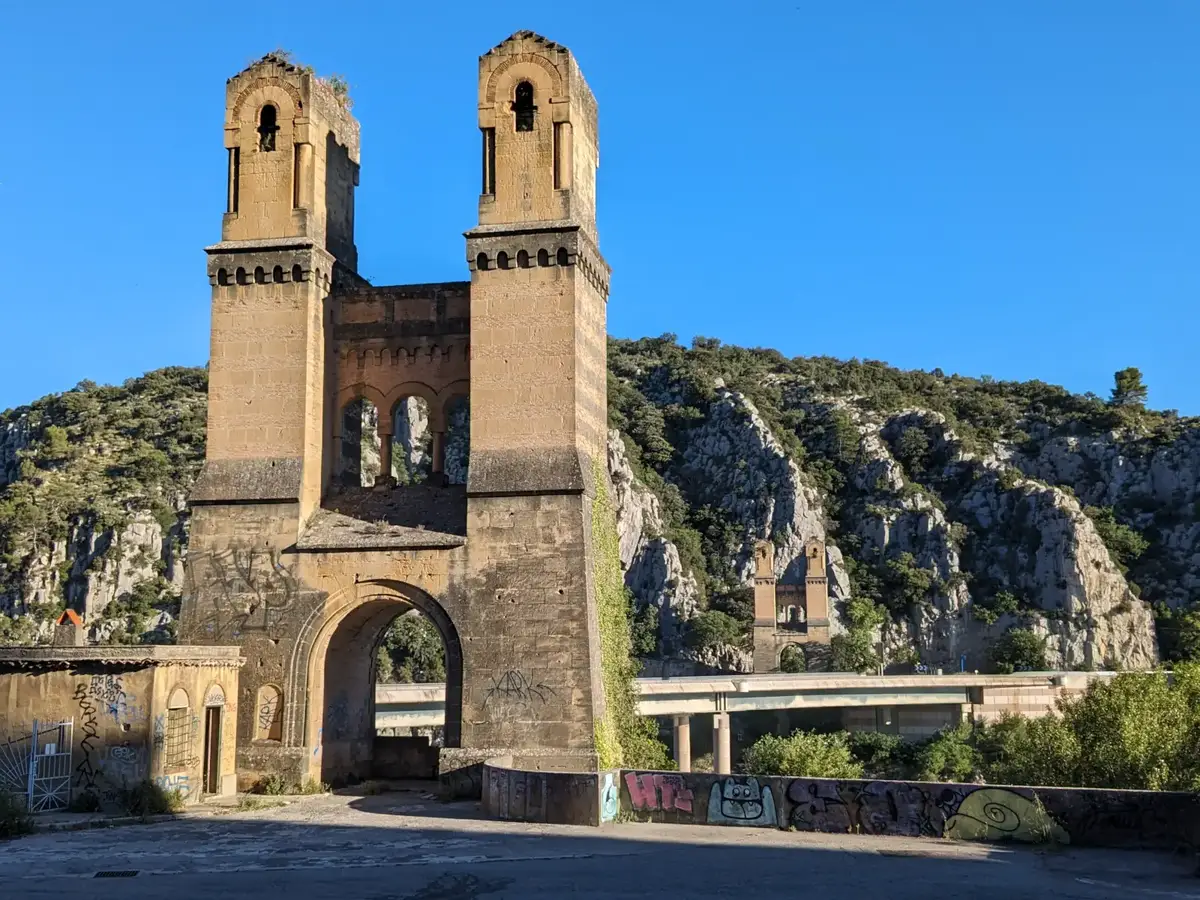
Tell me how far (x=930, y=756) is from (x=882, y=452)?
45367mm

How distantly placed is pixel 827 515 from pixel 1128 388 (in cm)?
3905

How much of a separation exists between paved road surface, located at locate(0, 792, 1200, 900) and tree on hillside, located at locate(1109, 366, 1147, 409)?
105813 millimetres

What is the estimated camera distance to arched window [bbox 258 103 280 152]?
26.4 metres

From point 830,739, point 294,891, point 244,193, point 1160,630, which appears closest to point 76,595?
point 830,739

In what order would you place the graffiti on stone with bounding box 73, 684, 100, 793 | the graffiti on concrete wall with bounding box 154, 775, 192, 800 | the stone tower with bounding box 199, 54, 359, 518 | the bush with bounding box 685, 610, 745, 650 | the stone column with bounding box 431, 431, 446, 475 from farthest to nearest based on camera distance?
the bush with bounding box 685, 610, 745, 650
the stone column with bounding box 431, 431, 446, 475
the stone tower with bounding box 199, 54, 359, 518
the graffiti on concrete wall with bounding box 154, 775, 192, 800
the graffiti on stone with bounding box 73, 684, 100, 793

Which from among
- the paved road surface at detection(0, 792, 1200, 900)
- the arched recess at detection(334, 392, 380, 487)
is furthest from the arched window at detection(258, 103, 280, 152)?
the paved road surface at detection(0, 792, 1200, 900)

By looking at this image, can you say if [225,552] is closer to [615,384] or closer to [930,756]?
[930,756]

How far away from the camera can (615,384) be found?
4486 inches

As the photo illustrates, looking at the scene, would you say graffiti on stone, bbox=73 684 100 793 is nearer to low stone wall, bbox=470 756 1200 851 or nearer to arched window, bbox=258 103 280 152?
low stone wall, bbox=470 756 1200 851

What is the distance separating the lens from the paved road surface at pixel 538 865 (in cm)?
1366

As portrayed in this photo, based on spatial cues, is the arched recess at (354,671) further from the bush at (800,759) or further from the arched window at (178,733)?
the bush at (800,759)

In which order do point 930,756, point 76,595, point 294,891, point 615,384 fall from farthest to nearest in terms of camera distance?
point 615,384 → point 76,595 → point 930,756 → point 294,891

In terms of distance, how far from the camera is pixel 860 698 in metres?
62.8

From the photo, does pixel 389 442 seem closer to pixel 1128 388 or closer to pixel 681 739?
pixel 681 739
